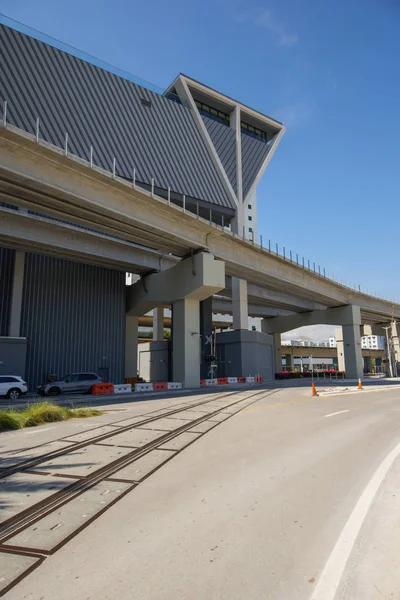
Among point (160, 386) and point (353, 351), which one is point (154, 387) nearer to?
point (160, 386)

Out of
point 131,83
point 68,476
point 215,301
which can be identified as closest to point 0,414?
point 68,476

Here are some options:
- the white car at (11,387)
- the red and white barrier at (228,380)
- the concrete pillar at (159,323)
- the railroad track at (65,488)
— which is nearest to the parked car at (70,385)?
the white car at (11,387)

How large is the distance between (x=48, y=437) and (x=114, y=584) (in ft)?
22.3

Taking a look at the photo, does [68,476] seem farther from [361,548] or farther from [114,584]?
[361,548]

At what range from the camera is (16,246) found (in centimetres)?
3033

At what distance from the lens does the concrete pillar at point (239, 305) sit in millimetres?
41000

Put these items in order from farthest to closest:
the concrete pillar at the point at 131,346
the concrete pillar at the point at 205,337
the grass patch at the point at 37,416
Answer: the concrete pillar at the point at 131,346
the concrete pillar at the point at 205,337
the grass patch at the point at 37,416

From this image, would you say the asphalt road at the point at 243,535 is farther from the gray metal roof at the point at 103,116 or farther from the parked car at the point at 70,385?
the gray metal roof at the point at 103,116

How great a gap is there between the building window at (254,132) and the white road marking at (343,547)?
51.5 metres

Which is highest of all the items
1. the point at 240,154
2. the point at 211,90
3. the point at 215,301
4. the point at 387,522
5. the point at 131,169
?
the point at 211,90

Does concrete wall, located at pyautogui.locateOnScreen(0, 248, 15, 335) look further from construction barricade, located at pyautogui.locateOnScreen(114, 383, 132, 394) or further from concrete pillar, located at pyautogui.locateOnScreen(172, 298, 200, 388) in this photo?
concrete pillar, located at pyautogui.locateOnScreen(172, 298, 200, 388)

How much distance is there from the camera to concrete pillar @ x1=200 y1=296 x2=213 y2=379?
1587 inches

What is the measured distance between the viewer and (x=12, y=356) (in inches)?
1114

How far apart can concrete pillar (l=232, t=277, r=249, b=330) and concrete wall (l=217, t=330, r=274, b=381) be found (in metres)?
0.88
